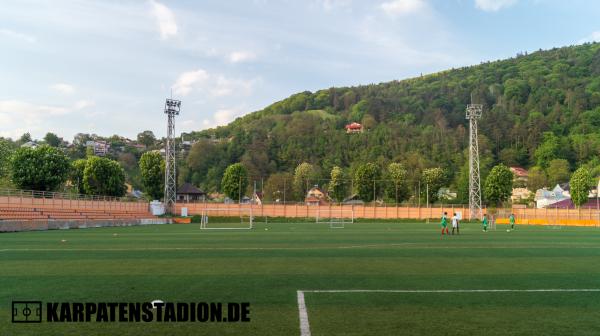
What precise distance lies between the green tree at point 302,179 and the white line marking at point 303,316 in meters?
115

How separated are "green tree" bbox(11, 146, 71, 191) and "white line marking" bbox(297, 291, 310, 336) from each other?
6515 cm

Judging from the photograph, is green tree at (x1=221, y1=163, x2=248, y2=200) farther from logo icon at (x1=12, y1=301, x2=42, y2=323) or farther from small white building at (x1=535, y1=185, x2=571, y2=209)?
logo icon at (x1=12, y1=301, x2=42, y2=323)

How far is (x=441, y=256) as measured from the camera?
17016 mm

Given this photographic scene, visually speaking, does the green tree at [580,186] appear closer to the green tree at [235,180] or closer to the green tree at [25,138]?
the green tree at [235,180]

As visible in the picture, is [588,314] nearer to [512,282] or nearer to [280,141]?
[512,282]

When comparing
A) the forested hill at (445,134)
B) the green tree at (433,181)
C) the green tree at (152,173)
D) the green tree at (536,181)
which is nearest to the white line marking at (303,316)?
the green tree at (152,173)

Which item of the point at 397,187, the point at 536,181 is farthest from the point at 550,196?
the point at 397,187

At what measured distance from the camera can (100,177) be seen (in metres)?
78.6

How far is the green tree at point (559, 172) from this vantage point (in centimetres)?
12560

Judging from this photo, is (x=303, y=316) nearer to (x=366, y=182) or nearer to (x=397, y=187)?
(x=366, y=182)

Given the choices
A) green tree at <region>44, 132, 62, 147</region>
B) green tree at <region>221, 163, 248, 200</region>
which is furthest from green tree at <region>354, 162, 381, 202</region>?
green tree at <region>44, 132, 62, 147</region>

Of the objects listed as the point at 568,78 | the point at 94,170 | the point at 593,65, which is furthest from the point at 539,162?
the point at 94,170

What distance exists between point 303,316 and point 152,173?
→ 88.2m

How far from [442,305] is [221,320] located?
3.75m
